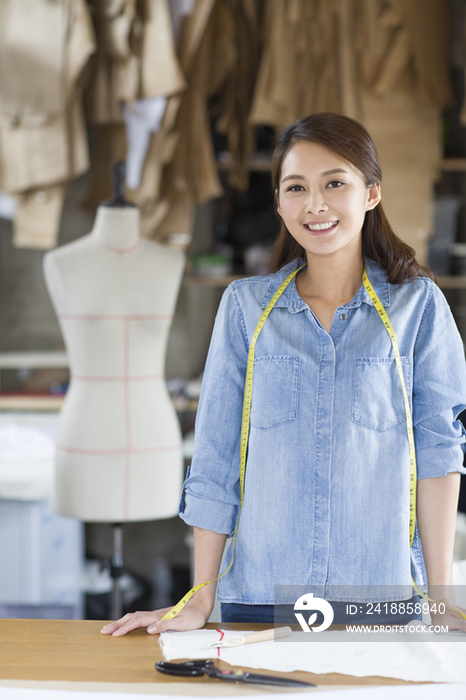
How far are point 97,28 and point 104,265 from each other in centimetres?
132

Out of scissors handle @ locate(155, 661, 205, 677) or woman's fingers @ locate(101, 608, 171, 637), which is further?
woman's fingers @ locate(101, 608, 171, 637)

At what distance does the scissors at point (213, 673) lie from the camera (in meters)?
0.98

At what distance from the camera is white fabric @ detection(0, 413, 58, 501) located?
2.81m

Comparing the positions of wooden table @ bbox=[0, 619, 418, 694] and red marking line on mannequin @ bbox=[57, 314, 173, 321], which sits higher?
red marking line on mannequin @ bbox=[57, 314, 173, 321]

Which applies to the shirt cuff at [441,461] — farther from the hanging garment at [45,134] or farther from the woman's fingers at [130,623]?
the hanging garment at [45,134]

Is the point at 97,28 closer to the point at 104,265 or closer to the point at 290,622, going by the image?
the point at 104,265

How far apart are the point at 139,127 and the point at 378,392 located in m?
2.39

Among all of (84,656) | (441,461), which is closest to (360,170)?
(441,461)

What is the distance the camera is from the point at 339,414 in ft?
4.09

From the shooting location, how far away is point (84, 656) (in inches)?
42.8

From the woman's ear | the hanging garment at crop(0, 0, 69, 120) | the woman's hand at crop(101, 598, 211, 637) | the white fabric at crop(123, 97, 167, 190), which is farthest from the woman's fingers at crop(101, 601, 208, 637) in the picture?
the white fabric at crop(123, 97, 167, 190)

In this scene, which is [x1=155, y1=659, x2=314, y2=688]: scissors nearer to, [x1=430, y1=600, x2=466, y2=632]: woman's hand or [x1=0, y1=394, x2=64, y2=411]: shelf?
[x1=430, y1=600, x2=466, y2=632]: woman's hand

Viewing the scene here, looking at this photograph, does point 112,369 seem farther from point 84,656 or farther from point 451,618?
point 451,618

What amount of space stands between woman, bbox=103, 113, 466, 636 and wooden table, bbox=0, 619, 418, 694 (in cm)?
5
